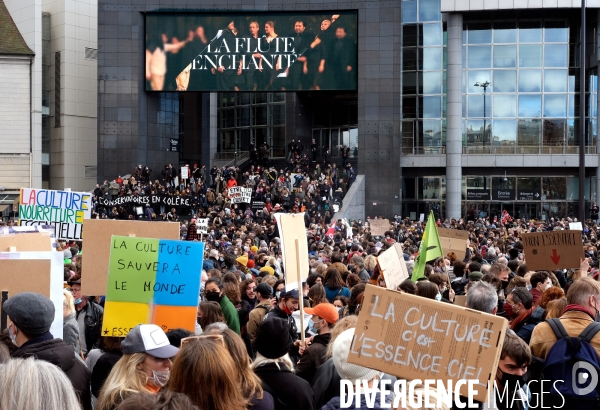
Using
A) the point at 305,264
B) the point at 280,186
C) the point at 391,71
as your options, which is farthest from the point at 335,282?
the point at 391,71

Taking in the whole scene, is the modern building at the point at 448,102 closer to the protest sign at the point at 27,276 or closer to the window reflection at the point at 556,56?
the window reflection at the point at 556,56

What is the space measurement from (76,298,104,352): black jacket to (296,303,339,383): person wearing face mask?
7.16 feet

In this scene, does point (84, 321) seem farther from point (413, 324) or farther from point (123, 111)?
point (123, 111)

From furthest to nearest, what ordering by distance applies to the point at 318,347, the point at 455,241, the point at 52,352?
the point at 455,241 → the point at 318,347 → the point at 52,352

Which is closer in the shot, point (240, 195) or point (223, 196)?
point (240, 195)

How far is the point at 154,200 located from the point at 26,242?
33.2 metres

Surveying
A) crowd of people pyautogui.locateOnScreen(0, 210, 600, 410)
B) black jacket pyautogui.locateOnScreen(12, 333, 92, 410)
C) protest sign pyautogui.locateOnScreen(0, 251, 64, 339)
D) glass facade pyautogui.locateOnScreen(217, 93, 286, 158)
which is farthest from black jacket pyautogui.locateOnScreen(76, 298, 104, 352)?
glass facade pyautogui.locateOnScreen(217, 93, 286, 158)

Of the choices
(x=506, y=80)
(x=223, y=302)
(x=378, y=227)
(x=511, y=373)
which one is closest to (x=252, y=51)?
(x=506, y=80)

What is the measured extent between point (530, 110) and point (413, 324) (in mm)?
45813

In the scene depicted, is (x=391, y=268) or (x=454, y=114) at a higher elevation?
(x=454, y=114)

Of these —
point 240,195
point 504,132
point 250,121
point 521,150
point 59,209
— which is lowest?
point 59,209

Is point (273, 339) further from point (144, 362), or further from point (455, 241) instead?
point (455, 241)

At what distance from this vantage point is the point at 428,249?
1376cm

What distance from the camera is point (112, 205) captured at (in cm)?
4003
